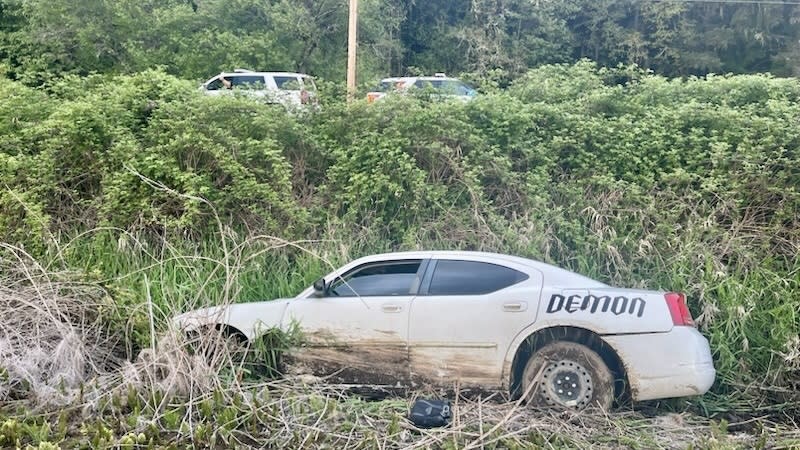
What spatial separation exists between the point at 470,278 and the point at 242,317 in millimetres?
2107

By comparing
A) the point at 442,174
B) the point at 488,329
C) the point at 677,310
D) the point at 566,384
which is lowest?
the point at 566,384

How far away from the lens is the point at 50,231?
8.10 meters

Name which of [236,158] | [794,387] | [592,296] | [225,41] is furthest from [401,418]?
[225,41]

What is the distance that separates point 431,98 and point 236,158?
2703mm

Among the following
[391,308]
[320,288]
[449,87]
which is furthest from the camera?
[449,87]

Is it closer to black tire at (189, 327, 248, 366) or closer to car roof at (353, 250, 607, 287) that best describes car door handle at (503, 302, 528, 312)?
car roof at (353, 250, 607, 287)

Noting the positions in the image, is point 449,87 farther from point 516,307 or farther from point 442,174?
point 516,307

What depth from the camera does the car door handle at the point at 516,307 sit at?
550cm

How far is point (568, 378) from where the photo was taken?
5387mm

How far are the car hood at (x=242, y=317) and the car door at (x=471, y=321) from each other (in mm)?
1270

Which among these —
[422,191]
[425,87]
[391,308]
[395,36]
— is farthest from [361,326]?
[395,36]

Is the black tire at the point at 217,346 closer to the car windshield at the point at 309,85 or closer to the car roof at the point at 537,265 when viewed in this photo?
the car roof at the point at 537,265

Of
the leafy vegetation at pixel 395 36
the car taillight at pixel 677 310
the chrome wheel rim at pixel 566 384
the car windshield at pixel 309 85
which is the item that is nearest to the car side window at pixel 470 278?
the chrome wheel rim at pixel 566 384

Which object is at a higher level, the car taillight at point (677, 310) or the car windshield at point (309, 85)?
the car windshield at point (309, 85)
